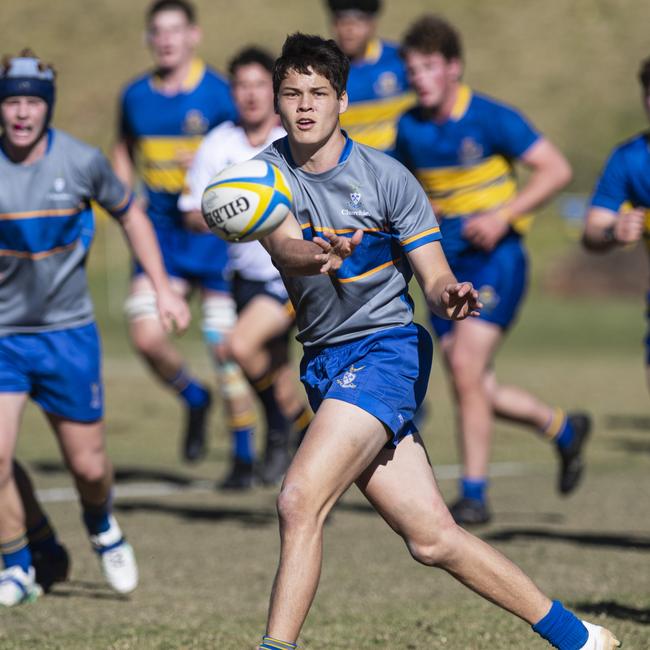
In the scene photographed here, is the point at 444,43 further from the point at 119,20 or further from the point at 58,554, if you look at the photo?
the point at 119,20

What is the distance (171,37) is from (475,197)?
9.18ft

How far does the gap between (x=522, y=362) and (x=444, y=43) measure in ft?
36.5

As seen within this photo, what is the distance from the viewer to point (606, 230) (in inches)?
272

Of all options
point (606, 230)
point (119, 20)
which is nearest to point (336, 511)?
point (606, 230)

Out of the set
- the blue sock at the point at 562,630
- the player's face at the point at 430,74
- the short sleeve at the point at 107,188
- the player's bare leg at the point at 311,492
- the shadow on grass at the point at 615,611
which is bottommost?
the shadow on grass at the point at 615,611

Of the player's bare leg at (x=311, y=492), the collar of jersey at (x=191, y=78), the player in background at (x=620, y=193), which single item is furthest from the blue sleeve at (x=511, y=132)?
the player's bare leg at (x=311, y=492)

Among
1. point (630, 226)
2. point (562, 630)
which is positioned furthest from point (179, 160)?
point (562, 630)

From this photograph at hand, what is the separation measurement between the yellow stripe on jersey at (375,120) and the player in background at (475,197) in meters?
1.10

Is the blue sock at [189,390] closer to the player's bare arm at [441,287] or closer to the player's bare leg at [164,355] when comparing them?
the player's bare leg at [164,355]

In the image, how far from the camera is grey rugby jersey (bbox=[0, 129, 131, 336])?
20.0 feet

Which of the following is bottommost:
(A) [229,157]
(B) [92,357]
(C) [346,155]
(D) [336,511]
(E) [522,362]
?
(E) [522,362]

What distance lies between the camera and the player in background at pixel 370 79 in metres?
9.52

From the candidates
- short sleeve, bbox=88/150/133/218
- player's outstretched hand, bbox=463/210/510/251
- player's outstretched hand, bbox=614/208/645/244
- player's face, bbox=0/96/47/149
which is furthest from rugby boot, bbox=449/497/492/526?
player's face, bbox=0/96/47/149

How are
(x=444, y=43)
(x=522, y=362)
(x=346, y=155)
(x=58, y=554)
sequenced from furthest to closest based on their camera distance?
(x=522, y=362) → (x=444, y=43) → (x=58, y=554) → (x=346, y=155)
